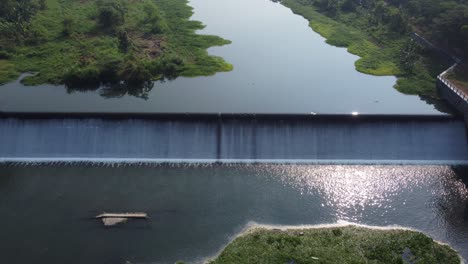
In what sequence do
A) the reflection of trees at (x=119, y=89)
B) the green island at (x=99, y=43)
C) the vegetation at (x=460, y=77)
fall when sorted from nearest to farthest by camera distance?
the reflection of trees at (x=119, y=89) → the vegetation at (x=460, y=77) → the green island at (x=99, y=43)

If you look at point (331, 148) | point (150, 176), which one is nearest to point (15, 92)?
point (150, 176)

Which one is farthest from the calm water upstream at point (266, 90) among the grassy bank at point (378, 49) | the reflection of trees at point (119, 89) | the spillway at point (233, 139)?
the spillway at point (233, 139)

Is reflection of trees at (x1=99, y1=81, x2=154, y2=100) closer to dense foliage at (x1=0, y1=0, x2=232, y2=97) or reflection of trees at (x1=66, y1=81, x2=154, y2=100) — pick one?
reflection of trees at (x1=66, y1=81, x2=154, y2=100)

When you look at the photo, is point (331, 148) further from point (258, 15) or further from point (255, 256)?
point (258, 15)

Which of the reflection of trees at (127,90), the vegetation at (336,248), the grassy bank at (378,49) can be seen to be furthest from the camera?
the grassy bank at (378,49)

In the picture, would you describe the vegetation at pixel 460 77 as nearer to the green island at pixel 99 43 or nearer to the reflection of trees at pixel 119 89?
the green island at pixel 99 43

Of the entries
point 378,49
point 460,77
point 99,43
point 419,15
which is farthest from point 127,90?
point 419,15
